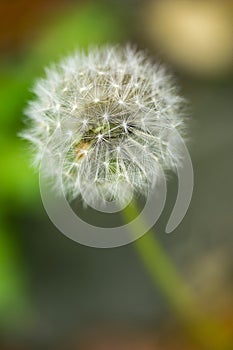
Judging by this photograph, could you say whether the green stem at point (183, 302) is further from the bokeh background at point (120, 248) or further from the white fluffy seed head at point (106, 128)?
the white fluffy seed head at point (106, 128)

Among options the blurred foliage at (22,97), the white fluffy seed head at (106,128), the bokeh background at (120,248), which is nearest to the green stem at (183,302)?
the bokeh background at (120,248)

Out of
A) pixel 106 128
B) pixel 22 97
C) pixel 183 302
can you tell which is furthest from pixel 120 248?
pixel 106 128

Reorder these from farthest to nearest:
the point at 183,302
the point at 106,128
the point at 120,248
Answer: the point at 120,248 → the point at 183,302 → the point at 106,128

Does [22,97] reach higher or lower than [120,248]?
higher

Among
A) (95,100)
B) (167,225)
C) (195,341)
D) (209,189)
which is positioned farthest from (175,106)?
(195,341)

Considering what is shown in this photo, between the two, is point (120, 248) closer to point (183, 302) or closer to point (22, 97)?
point (183, 302)

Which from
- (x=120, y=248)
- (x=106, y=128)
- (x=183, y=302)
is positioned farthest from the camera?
(x=120, y=248)
